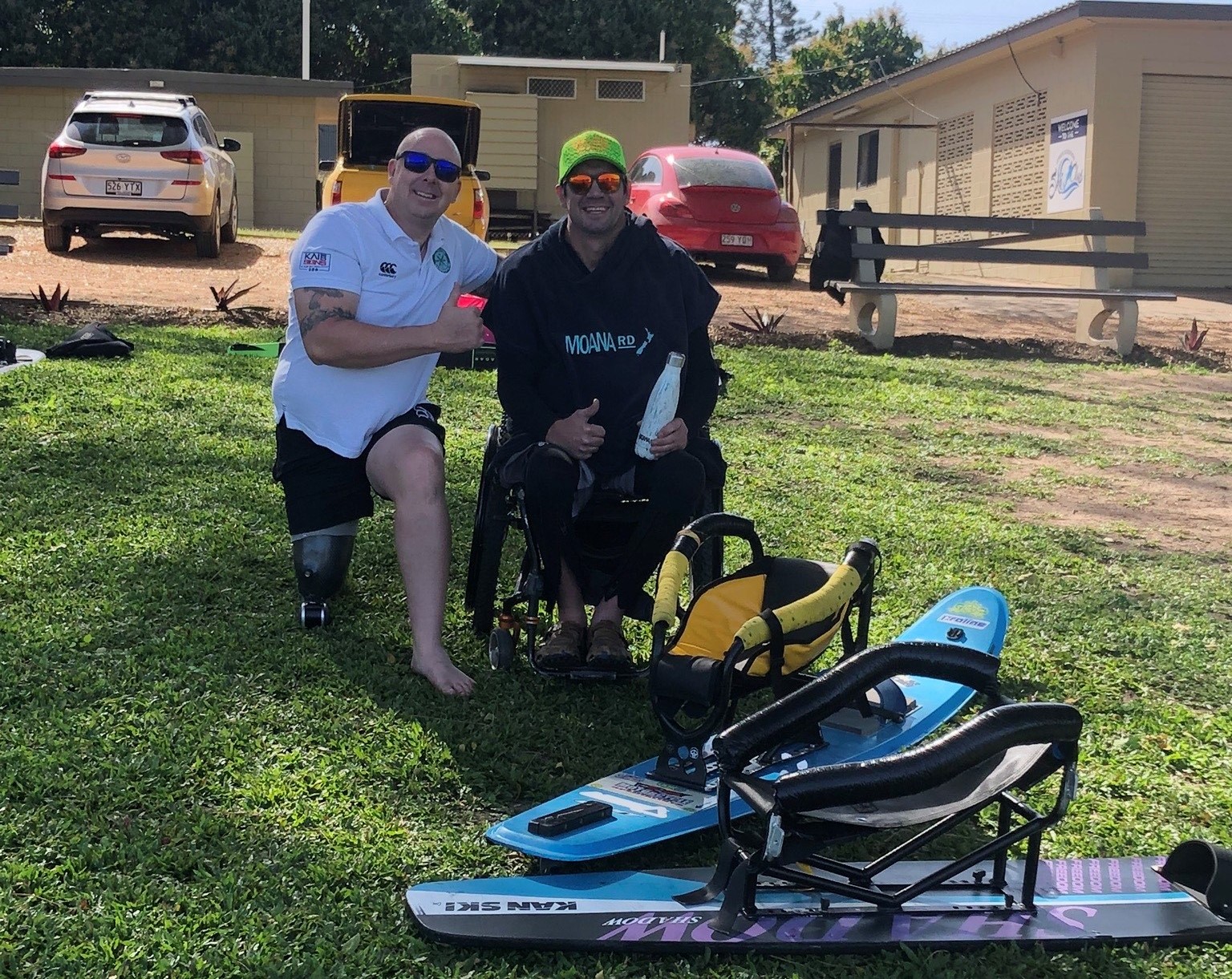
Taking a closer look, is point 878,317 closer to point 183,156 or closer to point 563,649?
point 563,649

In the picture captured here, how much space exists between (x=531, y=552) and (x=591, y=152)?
3.94ft

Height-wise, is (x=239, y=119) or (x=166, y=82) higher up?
(x=166, y=82)

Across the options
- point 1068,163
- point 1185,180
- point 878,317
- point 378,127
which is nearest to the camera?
point 878,317

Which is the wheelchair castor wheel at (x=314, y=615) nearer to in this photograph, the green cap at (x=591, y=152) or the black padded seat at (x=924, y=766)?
the green cap at (x=591, y=152)

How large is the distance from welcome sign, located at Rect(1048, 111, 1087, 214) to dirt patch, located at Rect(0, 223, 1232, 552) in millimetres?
2469

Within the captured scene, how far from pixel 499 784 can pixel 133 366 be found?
237 inches

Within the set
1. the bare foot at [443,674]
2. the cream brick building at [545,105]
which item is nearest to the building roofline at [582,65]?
the cream brick building at [545,105]

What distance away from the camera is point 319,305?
3.96 metres

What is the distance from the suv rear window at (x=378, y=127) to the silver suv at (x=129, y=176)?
1.71 meters

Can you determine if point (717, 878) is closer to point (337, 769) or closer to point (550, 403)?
point (337, 769)

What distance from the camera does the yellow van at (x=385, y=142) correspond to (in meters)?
14.0

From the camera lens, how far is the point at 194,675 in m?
3.76

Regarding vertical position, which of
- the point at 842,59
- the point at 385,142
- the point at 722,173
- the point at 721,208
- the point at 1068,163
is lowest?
the point at 721,208

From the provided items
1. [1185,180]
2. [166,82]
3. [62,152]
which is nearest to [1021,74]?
[1185,180]
